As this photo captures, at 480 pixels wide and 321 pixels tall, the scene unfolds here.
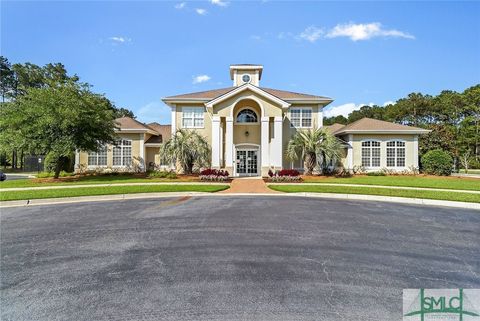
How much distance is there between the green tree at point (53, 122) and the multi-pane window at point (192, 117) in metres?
7.21

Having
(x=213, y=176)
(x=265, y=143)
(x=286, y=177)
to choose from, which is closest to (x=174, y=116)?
(x=213, y=176)

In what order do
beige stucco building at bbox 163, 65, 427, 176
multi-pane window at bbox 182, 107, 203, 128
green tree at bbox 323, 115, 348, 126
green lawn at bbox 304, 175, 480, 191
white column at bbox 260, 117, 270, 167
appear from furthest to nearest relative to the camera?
green tree at bbox 323, 115, 348, 126 → multi-pane window at bbox 182, 107, 203, 128 → beige stucco building at bbox 163, 65, 427, 176 → white column at bbox 260, 117, 270, 167 → green lawn at bbox 304, 175, 480, 191

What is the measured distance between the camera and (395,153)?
24.6 metres

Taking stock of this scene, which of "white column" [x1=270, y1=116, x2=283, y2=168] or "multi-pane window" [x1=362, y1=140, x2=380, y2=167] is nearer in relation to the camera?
"white column" [x1=270, y1=116, x2=283, y2=168]

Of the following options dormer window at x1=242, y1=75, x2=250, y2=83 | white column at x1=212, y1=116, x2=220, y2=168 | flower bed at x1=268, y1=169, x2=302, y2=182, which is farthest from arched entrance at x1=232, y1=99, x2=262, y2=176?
dormer window at x1=242, y1=75, x2=250, y2=83

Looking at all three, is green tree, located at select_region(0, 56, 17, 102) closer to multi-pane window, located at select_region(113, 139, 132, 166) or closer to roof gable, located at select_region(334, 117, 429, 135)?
multi-pane window, located at select_region(113, 139, 132, 166)

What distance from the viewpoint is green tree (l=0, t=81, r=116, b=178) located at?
1769 centimetres

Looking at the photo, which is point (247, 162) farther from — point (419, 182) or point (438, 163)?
point (438, 163)

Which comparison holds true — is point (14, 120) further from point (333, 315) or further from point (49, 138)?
point (333, 315)

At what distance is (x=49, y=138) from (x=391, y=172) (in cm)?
2967

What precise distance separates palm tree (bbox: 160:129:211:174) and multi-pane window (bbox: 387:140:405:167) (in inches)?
704

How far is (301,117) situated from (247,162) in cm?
701

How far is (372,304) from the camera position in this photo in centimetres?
359

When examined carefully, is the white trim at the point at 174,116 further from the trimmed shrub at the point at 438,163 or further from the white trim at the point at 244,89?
the trimmed shrub at the point at 438,163
